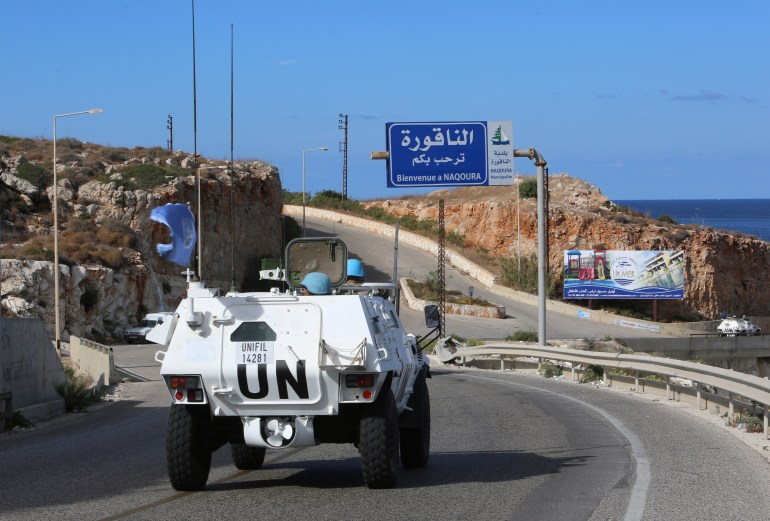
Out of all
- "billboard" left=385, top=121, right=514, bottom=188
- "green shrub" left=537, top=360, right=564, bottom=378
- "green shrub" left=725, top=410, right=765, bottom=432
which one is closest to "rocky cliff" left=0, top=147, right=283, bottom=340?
"billboard" left=385, top=121, right=514, bottom=188

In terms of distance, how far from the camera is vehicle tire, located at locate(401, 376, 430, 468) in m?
11.7

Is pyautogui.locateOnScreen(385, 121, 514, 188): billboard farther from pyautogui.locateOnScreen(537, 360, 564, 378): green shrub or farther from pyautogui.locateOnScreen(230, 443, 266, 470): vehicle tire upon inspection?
pyautogui.locateOnScreen(230, 443, 266, 470): vehicle tire

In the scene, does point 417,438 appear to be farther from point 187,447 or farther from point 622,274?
point 622,274

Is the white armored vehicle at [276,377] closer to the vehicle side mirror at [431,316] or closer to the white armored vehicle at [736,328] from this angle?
the vehicle side mirror at [431,316]

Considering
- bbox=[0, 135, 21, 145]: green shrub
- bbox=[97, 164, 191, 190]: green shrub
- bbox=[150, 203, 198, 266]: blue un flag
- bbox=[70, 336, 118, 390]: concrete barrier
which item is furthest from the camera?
bbox=[0, 135, 21, 145]: green shrub

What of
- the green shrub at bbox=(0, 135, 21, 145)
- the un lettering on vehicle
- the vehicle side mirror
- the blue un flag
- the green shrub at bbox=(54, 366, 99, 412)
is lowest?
the green shrub at bbox=(54, 366, 99, 412)

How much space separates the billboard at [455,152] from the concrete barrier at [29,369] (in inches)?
608

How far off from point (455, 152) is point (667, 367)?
1453cm

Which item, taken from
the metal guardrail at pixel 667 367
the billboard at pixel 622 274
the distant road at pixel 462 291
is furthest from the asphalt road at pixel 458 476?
the billboard at pixel 622 274

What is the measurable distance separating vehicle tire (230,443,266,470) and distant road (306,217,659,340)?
152ft

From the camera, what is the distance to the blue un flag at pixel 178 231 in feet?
52.2

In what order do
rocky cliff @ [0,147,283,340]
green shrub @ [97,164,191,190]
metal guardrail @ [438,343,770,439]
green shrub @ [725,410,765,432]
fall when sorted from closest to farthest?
metal guardrail @ [438,343,770,439], green shrub @ [725,410,765,432], rocky cliff @ [0,147,283,340], green shrub @ [97,164,191,190]

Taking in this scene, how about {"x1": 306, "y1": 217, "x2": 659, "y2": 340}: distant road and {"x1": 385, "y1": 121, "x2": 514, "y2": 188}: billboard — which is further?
{"x1": 306, "y1": 217, "x2": 659, "y2": 340}: distant road

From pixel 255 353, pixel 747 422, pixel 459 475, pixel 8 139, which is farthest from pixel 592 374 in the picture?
pixel 8 139
